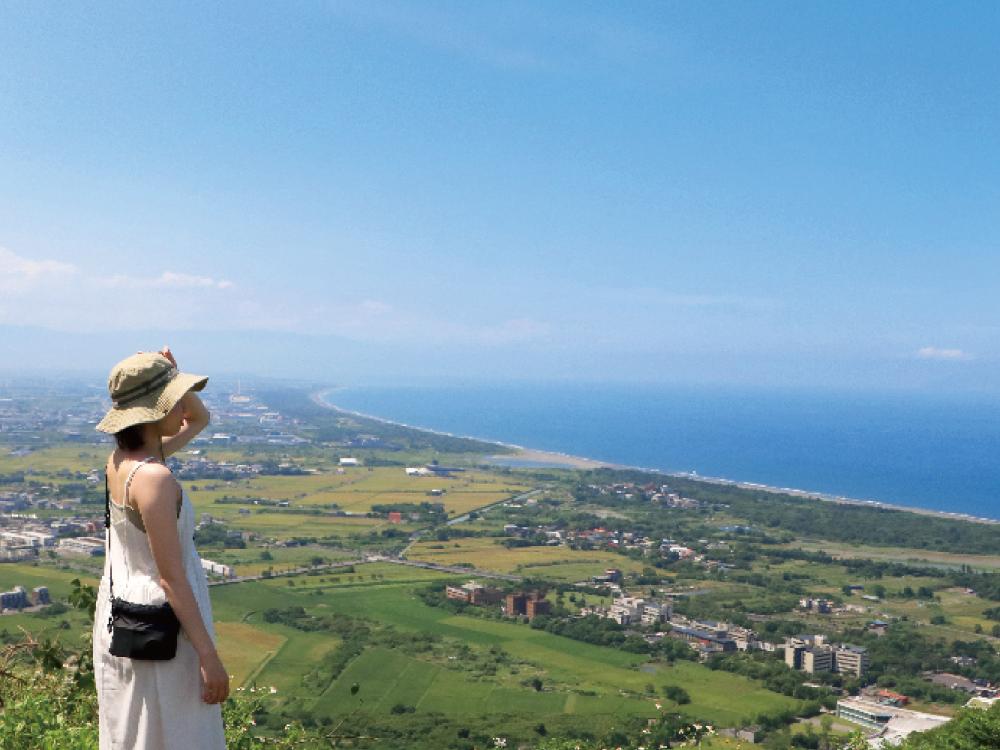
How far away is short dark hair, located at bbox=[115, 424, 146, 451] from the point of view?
5.99 ft

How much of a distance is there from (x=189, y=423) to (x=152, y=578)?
53 centimetres

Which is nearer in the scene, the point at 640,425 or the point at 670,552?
the point at 670,552

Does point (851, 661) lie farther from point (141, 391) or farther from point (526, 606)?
point (141, 391)

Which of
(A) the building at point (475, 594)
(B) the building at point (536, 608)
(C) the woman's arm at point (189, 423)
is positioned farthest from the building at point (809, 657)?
(C) the woman's arm at point (189, 423)

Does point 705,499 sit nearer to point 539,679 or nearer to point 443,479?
point 443,479

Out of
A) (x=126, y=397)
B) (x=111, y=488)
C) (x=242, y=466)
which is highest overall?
(x=126, y=397)

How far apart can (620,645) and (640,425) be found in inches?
3127

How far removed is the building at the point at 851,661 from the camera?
16266 mm

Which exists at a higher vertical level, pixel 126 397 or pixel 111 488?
pixel 126 397

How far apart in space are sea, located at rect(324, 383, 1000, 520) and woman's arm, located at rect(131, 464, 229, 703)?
47553mm

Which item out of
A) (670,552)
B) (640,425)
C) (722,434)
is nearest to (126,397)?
(670,552)

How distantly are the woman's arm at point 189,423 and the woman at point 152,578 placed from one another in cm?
23

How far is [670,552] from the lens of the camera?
96.2ft

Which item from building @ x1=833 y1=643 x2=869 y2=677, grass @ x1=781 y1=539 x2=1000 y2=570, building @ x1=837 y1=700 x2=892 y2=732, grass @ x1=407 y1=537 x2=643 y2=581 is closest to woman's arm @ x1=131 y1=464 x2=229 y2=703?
building @ x1=837 y1=700 x2=892 y2=732
